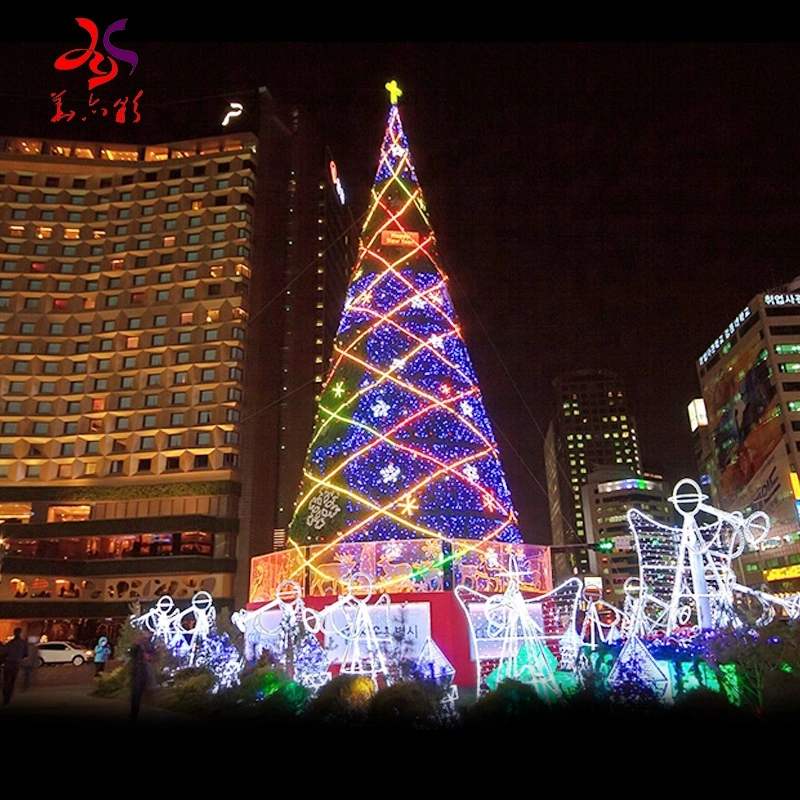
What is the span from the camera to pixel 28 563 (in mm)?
42031

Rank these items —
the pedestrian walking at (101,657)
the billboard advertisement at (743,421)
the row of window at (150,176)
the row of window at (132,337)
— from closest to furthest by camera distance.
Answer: the pedestrian walking at (101,657)
the row of window at (132,337)
the row of window at (150,176)
the billboard advertisement at (743,421)

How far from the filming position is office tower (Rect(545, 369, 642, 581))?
544 ft

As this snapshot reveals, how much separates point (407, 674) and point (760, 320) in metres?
73.2

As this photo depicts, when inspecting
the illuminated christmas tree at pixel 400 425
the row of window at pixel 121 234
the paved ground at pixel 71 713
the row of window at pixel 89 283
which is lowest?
the paved ground at pixel 71 713

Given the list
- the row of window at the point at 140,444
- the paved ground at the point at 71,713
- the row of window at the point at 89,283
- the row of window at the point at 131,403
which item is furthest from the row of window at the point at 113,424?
the paved ground at the point at 71,713

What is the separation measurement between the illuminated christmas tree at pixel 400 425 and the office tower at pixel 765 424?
52.3 metres

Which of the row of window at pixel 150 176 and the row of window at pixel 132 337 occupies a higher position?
the row of window at pixel 150 176

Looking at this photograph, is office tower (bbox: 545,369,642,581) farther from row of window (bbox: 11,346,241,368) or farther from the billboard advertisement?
row of window (bbox: 11,346,241,368)

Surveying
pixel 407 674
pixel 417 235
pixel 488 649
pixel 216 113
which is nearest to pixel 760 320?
pixel 216 113

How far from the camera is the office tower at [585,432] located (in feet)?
544

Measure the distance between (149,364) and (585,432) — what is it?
452 ft

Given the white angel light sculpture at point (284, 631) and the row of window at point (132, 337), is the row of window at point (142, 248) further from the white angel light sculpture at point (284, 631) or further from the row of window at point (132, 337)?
the white angel light sculpture at point (284, 631)

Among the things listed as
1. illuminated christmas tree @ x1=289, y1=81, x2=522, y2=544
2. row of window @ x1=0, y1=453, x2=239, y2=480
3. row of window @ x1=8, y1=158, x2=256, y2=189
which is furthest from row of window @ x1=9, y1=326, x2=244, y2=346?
illuminated christmas tree @ x1=289, y1=81, x2=522, y2=544

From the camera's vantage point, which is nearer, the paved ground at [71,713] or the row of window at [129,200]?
the paved ground at [71,713]
